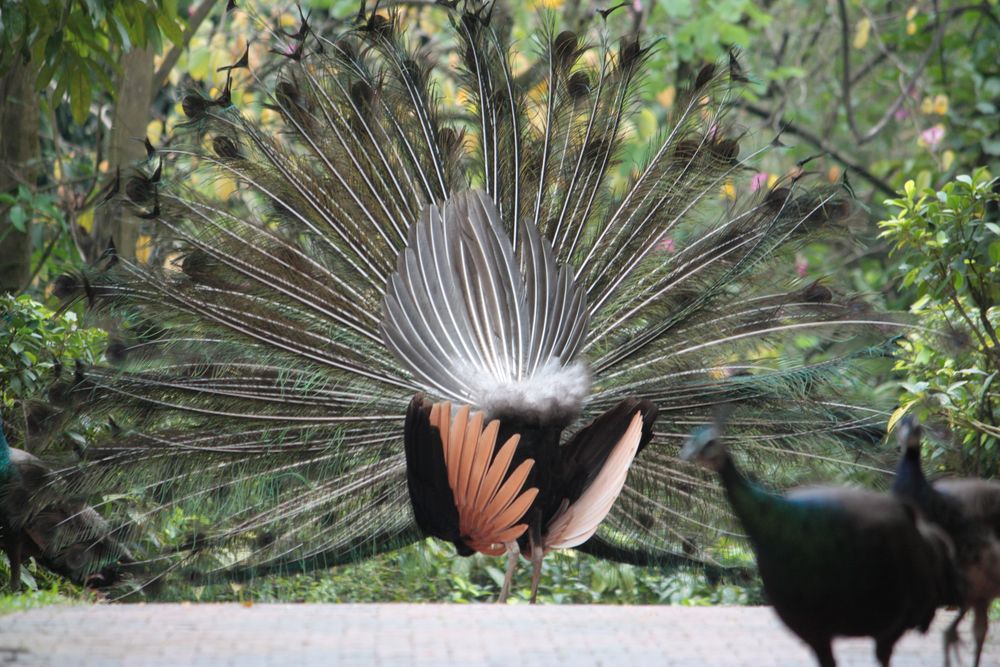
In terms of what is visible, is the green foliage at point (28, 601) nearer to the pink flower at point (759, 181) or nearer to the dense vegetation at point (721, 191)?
the dense vegetation at point (721, 191)

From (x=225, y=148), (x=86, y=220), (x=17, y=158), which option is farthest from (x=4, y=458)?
(x=86, y=220)

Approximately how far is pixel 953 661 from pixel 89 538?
13.0 feet

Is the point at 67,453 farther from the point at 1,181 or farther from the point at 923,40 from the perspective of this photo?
the point at 923,40

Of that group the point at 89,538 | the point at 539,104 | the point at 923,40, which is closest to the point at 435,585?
the point at 89,538

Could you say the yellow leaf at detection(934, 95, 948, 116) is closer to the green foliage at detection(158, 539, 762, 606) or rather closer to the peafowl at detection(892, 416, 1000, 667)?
the green foliage at detection(158, 539, 762, 606)

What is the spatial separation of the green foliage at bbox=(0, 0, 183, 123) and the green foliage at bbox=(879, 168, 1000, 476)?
3.16 m

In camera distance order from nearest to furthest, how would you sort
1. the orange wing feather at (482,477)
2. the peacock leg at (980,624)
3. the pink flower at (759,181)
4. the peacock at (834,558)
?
the peacock at (834,558)
the peacock leg at (980,624)
the orange wing feather at (482,477)
the pink flower at (759,181)

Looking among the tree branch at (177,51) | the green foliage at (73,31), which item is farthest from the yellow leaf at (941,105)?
the green foliage at (73,31)

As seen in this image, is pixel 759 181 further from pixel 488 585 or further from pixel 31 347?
pixel 31 347

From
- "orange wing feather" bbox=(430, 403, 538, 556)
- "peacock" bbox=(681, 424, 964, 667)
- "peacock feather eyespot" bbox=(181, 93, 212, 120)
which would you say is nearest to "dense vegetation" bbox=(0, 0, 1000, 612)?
"peacock feather eyespot" bbox=(181, 93, 212, 120)

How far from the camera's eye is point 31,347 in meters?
6.62

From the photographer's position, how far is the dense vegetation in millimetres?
5590

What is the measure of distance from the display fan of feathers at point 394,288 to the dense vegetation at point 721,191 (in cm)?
27

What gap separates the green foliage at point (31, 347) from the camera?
648 centimetres
